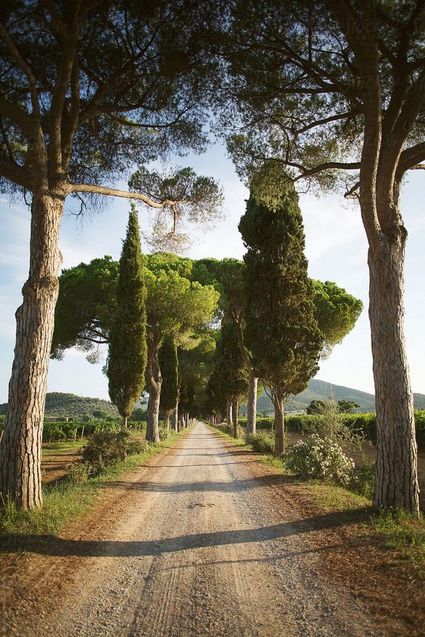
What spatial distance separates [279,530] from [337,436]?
6846 millimetres

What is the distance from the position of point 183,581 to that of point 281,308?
1202 cm

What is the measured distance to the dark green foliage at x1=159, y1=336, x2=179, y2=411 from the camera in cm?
3256

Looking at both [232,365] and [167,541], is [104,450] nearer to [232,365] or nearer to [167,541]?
[167,541]

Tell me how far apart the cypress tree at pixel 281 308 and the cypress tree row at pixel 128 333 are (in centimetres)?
527

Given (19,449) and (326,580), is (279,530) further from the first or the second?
(19,449)

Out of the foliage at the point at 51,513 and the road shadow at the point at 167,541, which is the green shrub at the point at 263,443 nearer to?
the foliage at the point at 51,513

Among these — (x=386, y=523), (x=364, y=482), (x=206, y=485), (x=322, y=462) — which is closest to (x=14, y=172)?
(x=206, y=485)

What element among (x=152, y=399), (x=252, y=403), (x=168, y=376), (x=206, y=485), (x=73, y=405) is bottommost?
(x=73, y=405)

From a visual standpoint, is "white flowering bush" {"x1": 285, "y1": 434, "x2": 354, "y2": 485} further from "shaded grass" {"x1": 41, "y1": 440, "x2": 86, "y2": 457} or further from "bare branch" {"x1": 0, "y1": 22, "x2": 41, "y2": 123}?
"shaded grass" {"x1": 41, "y1": 440, "x2": 86, "y2": 457}

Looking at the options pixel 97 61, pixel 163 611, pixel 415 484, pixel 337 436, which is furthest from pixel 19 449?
pixel 337 436

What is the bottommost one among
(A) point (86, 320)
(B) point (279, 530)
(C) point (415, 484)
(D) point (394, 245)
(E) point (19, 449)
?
(B) point (279, 530)

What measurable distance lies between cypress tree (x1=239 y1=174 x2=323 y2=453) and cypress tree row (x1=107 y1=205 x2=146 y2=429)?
17.3 feet

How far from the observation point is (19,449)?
604 centimetres

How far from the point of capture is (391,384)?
20.5 feet
